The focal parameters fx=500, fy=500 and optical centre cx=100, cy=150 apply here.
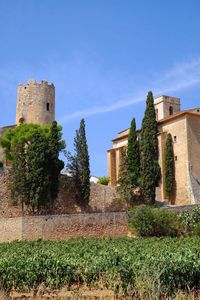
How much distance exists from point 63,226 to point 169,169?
41.5 feet

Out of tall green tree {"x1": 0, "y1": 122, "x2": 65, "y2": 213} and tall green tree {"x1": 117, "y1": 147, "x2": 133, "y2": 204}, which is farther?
tall green tree {"x1": 117, "y1": 147, "x2": 133, "y2": 204}

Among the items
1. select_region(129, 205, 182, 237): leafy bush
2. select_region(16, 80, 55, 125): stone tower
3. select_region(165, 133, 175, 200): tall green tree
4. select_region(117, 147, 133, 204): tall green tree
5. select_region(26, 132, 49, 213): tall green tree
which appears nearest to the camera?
select_region(129, 205, 182, 237): leafy bush

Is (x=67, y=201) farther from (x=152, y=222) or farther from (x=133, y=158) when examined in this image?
(x=152, y=222)

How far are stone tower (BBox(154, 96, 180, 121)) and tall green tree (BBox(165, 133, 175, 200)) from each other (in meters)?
10.3

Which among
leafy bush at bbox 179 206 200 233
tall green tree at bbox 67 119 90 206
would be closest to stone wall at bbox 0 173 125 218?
tall green tree at bbox 67 119 90 206

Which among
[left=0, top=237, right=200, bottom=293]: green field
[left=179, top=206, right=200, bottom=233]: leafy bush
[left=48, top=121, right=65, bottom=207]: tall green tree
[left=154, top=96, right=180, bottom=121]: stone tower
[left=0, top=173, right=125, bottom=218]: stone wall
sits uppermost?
[left=154, top=96, right=180, bottom=121]: stone tower

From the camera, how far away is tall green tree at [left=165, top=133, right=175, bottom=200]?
4053cm

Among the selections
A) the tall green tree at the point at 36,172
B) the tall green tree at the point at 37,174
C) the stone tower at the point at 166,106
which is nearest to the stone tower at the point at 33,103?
the stone tower at the point at 166,106

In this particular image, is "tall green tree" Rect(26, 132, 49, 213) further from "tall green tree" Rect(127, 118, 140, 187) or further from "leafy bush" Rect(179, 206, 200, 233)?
"leafy bush" Rect(179, 206, 200, 233)

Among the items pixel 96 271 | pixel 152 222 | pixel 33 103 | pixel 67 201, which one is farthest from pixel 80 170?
pixel 96 271

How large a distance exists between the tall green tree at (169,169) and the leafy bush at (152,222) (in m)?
7.11

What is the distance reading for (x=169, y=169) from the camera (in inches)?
1606

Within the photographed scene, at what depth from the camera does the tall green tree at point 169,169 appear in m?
40.5

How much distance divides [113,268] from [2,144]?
3455 cm
